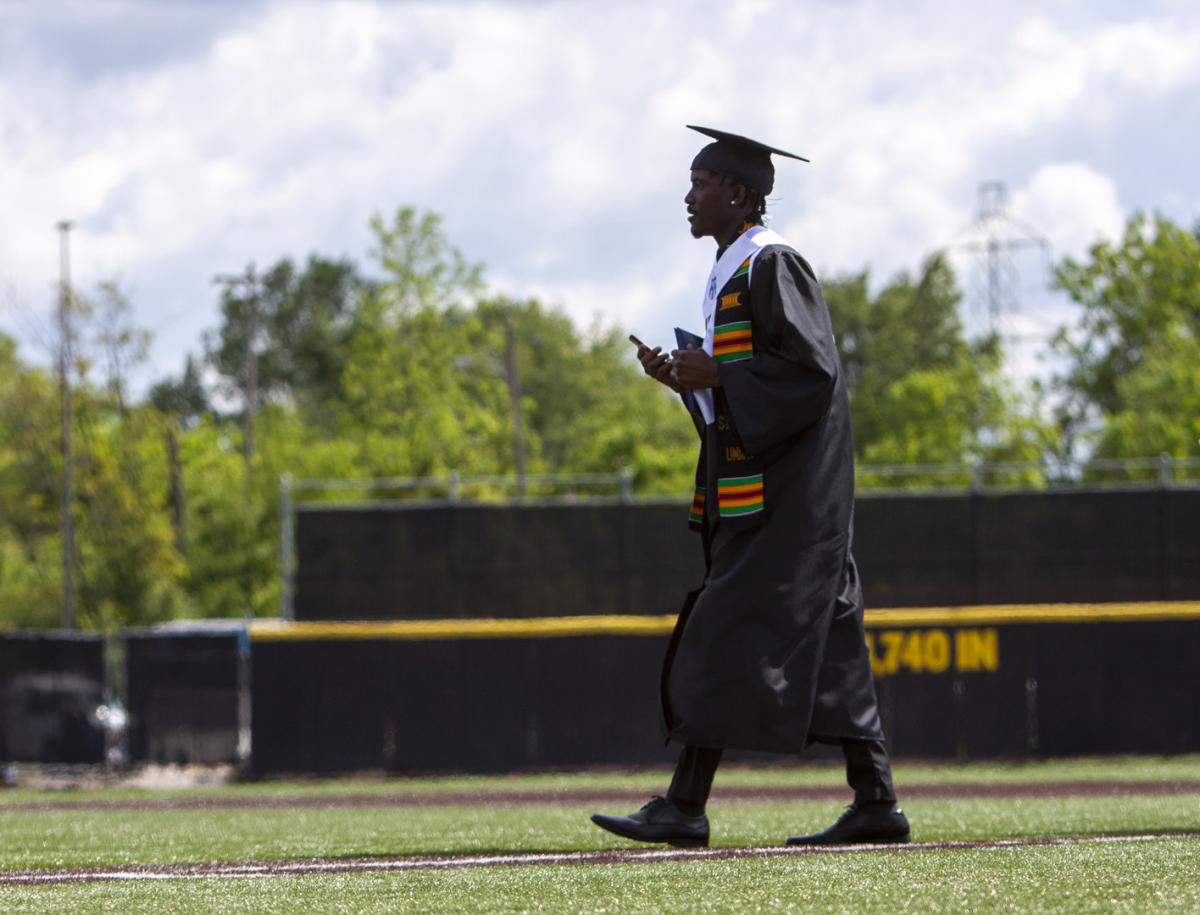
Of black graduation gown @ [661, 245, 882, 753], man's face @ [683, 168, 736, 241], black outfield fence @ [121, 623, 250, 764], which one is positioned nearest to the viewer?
black graduation gown @ [661, 245, 882, 753]

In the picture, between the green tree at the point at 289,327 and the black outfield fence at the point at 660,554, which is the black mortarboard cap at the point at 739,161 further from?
the green tree at the point at 289,327

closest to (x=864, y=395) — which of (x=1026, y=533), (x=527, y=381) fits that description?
(x=527, y=381)

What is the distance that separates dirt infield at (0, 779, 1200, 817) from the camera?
12.0 m

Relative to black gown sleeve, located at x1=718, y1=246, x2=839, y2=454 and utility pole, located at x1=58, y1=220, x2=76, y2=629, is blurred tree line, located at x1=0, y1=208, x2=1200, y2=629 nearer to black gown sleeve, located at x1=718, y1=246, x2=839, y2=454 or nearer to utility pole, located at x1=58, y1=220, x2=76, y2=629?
utility pole, located at x1=58, y1=220, x2=76, y2=629

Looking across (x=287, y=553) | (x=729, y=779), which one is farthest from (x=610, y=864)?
(x=287, y=553)

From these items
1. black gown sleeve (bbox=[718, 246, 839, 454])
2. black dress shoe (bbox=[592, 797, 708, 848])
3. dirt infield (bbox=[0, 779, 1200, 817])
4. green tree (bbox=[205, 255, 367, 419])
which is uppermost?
green tree (bbox=[205, 255, 367, 419])

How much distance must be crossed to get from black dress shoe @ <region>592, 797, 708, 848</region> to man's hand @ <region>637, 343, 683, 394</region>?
1.27 meters

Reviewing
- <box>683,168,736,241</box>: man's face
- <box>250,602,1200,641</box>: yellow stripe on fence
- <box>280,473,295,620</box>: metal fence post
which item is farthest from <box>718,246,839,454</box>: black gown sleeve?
<box>280,473,295,620</box>: metal fence post

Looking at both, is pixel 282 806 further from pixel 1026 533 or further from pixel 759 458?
pixel 1026 533

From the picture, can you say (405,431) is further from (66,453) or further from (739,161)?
(739,161)

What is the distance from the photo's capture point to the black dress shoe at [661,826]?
5590 mm

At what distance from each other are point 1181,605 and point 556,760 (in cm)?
640

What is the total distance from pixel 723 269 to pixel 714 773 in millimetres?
1541

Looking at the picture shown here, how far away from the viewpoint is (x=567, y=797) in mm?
12953
